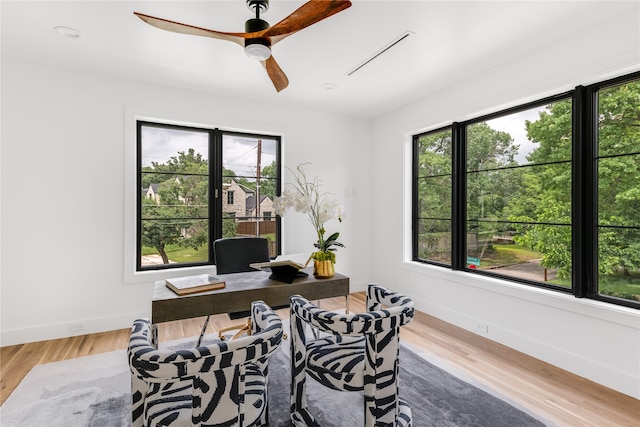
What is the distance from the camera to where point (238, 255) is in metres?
→ 2.92

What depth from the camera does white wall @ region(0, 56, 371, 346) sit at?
288 centimetres

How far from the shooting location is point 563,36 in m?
2.44

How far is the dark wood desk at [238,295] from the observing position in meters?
1.75

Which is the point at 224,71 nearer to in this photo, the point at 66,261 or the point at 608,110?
the point at 66,261

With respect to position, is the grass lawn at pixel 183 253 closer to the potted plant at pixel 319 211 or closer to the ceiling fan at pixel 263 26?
the potted plant at pixel 319 211

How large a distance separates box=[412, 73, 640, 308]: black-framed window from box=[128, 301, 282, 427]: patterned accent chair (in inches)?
99.3

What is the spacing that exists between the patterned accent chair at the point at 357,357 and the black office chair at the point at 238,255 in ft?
3.85

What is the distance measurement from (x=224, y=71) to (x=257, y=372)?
2682 millimetres

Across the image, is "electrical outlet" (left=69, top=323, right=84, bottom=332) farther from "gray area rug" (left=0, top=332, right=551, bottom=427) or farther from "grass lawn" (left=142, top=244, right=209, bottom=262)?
"grass lawn" (left=142, top=244, right=209, bottom=262)

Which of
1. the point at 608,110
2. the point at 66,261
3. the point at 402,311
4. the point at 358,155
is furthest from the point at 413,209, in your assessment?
the point at 66,261

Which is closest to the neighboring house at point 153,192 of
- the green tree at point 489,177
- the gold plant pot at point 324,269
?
the gold plant pot at point 324,269

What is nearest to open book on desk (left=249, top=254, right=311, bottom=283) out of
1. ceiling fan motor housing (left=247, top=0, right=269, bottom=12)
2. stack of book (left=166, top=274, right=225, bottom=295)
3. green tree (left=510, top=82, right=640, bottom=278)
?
stack of book (left=166, top=274, right=225, bottom=295)

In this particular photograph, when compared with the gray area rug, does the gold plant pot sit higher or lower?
higher

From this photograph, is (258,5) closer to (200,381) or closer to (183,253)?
(200,381)
